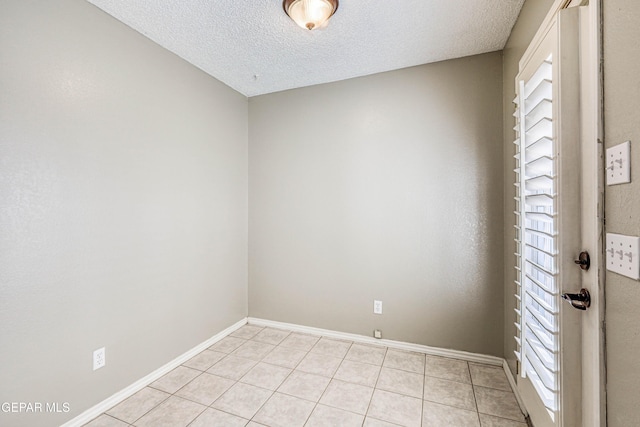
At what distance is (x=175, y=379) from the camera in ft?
7.11

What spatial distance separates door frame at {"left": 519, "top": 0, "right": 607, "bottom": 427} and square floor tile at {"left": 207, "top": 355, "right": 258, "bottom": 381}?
211cm

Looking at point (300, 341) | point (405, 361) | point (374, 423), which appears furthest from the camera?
point (300, 341)

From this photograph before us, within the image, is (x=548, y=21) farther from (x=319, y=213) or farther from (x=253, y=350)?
(x=253, y=350)

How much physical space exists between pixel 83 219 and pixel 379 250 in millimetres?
2300

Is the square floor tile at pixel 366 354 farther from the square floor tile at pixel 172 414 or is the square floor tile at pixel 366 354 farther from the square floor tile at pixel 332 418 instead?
the square floor tile at pixel 172 414

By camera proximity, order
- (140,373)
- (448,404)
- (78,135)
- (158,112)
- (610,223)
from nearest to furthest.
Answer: (610,223), (78,135), (448,404), (140,373), (158,112)

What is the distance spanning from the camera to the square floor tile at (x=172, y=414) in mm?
1714

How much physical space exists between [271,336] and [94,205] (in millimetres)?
1991

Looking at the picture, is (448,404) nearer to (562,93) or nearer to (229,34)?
(562,93)

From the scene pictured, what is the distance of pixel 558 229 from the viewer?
1.14 m

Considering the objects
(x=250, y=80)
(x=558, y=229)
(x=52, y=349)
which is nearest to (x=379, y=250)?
(x=558, y=229)

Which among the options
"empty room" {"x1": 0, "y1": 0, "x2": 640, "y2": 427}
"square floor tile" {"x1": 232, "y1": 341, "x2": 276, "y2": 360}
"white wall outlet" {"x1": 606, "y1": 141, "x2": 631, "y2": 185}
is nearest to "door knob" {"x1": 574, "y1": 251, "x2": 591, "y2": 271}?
"empty room" {"x1": 0, "y1": 0, "x2": 640, "y2": 427}

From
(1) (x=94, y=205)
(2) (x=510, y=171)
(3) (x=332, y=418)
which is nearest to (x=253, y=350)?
(3) (x=332, y=418)

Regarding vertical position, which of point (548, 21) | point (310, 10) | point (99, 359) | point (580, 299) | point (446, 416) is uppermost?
point (310, 10)
